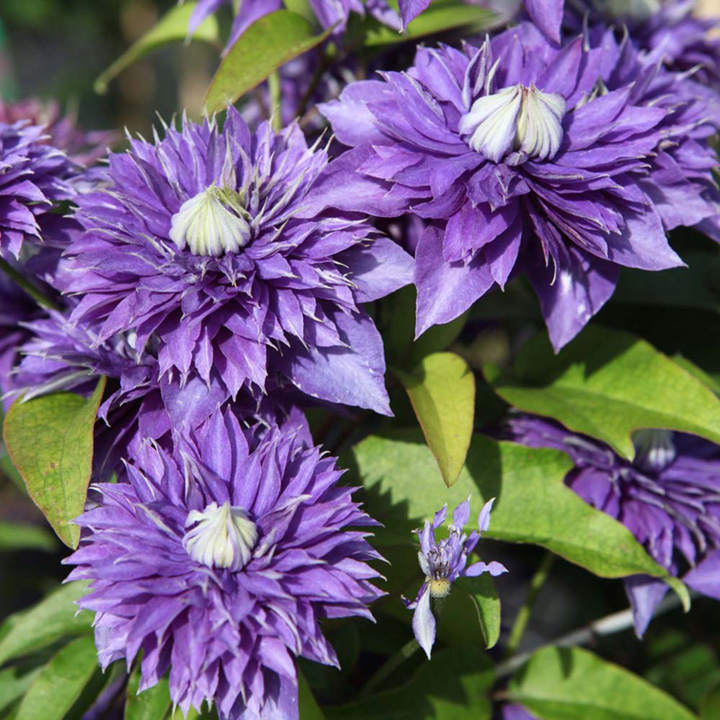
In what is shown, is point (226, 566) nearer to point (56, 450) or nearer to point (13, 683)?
point (56, 450)

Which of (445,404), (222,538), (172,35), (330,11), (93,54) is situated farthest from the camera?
(93,54)

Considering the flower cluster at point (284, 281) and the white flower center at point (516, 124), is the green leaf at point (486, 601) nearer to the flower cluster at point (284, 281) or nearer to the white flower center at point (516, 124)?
the flower cluster at point (284, 281)

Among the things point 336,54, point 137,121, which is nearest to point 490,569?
point 336,54

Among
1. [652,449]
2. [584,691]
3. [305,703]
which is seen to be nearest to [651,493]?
[652,449]

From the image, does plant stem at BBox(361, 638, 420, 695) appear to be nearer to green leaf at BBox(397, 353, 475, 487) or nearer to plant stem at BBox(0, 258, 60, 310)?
green leaf at BBox(397, 353, 475, 487)

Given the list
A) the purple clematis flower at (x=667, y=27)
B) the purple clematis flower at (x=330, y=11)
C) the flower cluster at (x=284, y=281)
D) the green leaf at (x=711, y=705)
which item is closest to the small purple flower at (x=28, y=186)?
the flower cluster at (x=284, y=281)

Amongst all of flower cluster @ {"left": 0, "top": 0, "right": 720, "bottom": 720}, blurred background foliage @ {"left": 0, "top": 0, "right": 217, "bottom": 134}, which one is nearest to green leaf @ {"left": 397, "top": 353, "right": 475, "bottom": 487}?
flower cluster @ {"left": 0, "top": 0, "right": 720, "bottom": 720}
